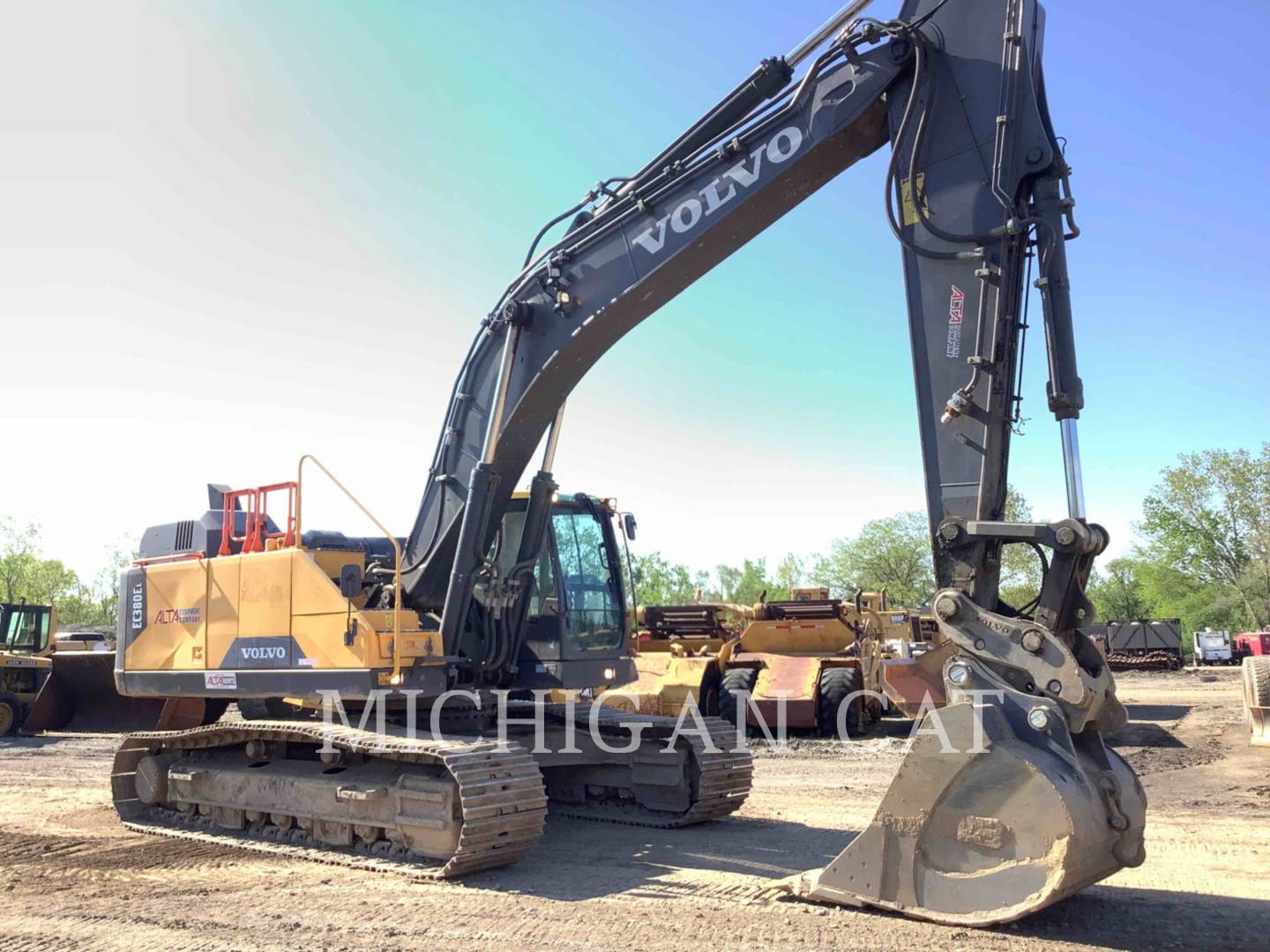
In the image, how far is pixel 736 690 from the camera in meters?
16.6

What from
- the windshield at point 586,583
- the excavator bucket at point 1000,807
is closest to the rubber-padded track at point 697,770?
the windshield at point 586,583

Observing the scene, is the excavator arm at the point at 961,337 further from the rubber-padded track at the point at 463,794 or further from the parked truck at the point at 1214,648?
the parked truck at the point at 1214,648

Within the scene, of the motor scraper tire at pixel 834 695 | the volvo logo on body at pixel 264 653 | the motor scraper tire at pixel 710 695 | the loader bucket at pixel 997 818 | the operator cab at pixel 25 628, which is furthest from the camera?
the operator cab at pixel 25 628

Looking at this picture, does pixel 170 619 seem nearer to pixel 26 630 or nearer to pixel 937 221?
pixel 937 221

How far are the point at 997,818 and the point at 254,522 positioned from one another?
6.24 meters

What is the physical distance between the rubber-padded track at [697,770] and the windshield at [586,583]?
2.31 ft

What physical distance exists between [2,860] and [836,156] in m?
7.87

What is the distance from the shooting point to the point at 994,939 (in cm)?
512

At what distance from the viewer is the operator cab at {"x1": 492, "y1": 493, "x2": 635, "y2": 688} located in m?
8.62

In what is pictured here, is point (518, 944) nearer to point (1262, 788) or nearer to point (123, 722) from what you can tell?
point (1262, 788)

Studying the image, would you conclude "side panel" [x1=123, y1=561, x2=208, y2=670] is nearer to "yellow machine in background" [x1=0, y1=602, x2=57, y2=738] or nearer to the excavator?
the excavator

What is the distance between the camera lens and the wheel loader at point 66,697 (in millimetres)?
17594

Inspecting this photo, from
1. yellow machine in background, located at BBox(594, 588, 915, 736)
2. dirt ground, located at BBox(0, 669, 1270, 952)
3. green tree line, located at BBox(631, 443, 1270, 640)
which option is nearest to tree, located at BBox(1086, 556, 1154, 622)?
green tree line, located at BBox(631, 443, 1270, 640)

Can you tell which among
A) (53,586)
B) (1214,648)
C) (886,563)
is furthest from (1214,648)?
(53,586)
